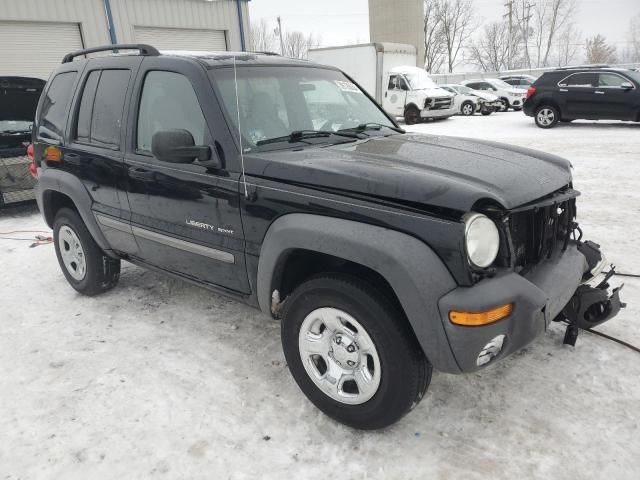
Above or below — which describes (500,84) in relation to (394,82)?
below

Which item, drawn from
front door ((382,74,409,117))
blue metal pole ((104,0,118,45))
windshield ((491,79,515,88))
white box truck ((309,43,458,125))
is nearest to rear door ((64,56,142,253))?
blue metal pole ((104,0,118,45))

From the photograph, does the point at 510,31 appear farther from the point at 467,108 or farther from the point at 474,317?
the point at 474,317

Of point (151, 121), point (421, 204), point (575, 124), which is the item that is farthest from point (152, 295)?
point (575, 124)

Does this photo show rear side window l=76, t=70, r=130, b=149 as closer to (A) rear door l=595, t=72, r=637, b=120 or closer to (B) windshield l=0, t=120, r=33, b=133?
(B) windshield l=0, t=120, r=33, b=133

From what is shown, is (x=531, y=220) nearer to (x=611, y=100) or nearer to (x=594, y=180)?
(x=594, y=180)

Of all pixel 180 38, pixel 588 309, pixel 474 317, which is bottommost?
pixel 588 309

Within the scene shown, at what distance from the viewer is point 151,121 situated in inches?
133

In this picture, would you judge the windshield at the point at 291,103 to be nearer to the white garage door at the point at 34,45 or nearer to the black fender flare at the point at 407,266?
the black fender flare at the point at 407,266

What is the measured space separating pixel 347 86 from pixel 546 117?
13199 millimetres

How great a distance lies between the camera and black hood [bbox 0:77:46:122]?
697 centimetres

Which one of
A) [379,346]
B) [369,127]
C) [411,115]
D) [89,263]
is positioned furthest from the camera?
[411,115]

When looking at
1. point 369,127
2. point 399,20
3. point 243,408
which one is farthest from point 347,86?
point 399,20

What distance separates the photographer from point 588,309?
318 cm

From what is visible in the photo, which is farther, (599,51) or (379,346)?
(599,51)
